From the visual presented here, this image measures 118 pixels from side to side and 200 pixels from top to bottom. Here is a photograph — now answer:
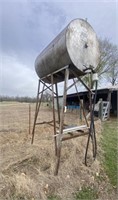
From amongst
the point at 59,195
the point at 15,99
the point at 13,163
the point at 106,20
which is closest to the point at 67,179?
the point at 59,195

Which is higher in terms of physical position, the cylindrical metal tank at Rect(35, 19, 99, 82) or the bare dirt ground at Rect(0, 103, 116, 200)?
the cylindrical metal tank at Rect(35, 19, 99, 82)

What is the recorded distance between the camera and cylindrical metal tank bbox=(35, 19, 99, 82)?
10.4 feet

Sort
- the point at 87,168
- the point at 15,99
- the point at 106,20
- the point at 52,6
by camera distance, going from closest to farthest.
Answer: the point at 87,168
the point at 52,6
the point at 106,20
the point at 15,99

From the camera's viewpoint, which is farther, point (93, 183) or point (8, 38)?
point (8, 38)

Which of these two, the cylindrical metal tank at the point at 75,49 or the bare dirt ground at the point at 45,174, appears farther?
the cylindrical metal tank at the point at 75,49

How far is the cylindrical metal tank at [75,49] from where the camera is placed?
3178 millimetres

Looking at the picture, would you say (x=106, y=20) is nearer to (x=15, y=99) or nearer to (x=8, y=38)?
(x=8, y=38)

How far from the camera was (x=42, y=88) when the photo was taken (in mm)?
4844

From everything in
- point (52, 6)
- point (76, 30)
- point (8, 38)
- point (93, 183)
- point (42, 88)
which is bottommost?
point (93, 183)

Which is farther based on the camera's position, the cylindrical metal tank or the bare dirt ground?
the cylindrical metal tank

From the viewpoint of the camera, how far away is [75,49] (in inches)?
128

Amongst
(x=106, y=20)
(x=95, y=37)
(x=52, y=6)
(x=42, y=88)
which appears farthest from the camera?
(x=106, y=20)

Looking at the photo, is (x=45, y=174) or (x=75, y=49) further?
(x=75, y=49)

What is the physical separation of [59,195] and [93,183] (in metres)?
0.69
